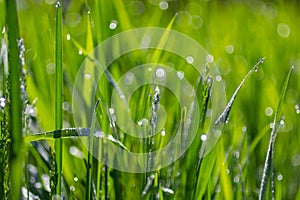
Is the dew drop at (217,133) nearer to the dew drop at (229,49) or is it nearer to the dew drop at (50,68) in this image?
the dew drop at (50,68)

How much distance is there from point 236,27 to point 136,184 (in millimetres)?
1028

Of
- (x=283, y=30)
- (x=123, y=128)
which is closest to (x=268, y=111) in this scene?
(x=123, y=128)

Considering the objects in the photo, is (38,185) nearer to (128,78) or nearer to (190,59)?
(128,78)

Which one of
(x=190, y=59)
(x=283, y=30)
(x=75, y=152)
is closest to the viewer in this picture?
(x=75, y=152)

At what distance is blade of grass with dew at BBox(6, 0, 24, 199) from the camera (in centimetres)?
39

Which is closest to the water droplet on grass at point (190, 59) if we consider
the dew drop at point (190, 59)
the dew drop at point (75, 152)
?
the dew drop at point (190, 59)

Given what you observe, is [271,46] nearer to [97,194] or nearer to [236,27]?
[236,27]

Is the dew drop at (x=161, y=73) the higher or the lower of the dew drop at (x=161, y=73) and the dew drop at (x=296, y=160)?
the higher

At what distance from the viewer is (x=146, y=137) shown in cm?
55

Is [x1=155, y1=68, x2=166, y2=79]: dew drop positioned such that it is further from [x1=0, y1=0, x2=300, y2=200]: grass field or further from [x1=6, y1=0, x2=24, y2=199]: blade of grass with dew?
[x1=6, y1=0, x2=24, y2=199]: blade of grass with dew

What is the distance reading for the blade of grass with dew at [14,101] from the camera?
1.29ft

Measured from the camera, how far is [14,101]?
0.41 m

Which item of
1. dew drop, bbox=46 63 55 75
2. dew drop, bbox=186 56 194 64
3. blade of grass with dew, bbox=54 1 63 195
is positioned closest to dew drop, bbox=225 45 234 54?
dew drop, bbox=186 56 194 64

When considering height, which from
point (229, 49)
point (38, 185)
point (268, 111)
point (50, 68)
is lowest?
point (38, 185)
